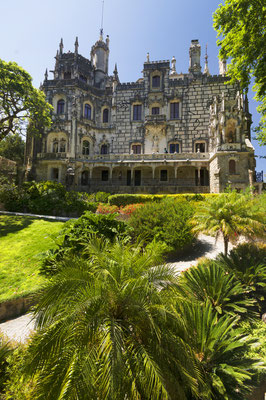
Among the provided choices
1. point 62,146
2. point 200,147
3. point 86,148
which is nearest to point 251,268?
point 200,147

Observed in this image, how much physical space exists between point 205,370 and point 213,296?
216 cm

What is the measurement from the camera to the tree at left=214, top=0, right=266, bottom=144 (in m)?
8.34

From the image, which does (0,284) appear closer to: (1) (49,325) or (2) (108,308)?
(1) (49,325)

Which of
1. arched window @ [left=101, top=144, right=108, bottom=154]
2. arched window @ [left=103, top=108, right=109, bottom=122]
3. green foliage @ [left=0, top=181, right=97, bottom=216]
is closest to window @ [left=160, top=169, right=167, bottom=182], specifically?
arched window @ [left=101, top=144, right=108, bottom=154]

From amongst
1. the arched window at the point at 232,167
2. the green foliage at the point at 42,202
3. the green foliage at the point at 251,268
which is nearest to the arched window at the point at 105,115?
the green foliage at the point at 42,202

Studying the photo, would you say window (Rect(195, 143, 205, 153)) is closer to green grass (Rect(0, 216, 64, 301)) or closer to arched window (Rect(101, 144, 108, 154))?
arched window (Rect(101, 144, 108, 154))

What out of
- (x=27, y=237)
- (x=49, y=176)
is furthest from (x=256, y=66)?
(x=49, y=176)

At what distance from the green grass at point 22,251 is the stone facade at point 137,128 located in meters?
13.7

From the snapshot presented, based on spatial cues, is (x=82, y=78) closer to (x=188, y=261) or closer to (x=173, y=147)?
(x=173, y=147)

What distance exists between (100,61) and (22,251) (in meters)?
37.3

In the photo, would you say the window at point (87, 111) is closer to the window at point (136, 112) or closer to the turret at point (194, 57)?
the window at point (136, 112)

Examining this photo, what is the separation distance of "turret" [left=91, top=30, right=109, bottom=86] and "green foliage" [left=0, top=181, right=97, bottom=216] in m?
26.5

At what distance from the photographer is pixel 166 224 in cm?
1041

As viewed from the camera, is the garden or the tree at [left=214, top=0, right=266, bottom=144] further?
the tree at [left=214, top=0, right=266, bottom=144]
